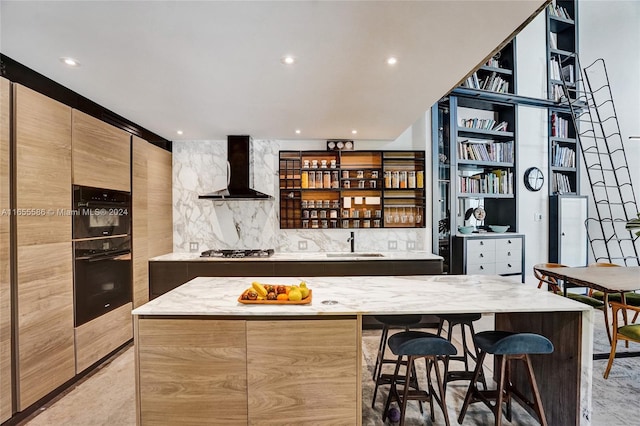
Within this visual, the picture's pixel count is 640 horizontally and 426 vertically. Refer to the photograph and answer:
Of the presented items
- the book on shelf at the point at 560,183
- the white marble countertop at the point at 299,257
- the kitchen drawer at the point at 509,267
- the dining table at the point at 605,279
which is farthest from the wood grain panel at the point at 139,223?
the book on shelf at the point at 560,183

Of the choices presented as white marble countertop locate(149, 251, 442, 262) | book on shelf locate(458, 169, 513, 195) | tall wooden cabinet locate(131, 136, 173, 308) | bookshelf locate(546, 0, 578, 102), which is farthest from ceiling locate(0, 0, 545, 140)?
bookshelf locate(546, 0, 578, 102)

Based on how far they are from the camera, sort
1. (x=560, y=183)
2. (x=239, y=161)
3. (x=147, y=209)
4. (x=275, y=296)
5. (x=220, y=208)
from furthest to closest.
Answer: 1. (x=560, y=183)
2. (x=220, y=208)
3. (x=239, y=161)
4. (x=147, y=209)
5. (x=275, y=296)

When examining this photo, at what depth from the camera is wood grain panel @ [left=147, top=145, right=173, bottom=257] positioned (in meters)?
3.80

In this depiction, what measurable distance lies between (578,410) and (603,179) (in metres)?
4.87

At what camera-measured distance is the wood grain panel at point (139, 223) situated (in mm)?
3414

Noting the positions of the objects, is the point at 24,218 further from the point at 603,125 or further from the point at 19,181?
the point at 603,125

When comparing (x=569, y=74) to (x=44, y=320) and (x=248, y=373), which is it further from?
(x=44, y=320)

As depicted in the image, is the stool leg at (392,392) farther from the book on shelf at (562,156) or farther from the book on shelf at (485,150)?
the book on shelf at (562,156)

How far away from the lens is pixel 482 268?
14.7 ft

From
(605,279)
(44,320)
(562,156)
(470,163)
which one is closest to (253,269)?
(44,320)

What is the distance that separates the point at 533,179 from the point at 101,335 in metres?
6.12

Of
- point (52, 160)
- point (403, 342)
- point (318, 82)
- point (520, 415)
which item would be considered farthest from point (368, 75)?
point (520, 415)

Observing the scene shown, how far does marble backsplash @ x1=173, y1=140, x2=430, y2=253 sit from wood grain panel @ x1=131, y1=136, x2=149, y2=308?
2.44ft

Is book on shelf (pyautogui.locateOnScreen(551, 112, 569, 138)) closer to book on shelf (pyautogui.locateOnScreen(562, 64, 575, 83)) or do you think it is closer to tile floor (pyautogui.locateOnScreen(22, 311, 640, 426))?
book on shelf (pyautogui.locateOnScreen(562, 64, 575, 83))
